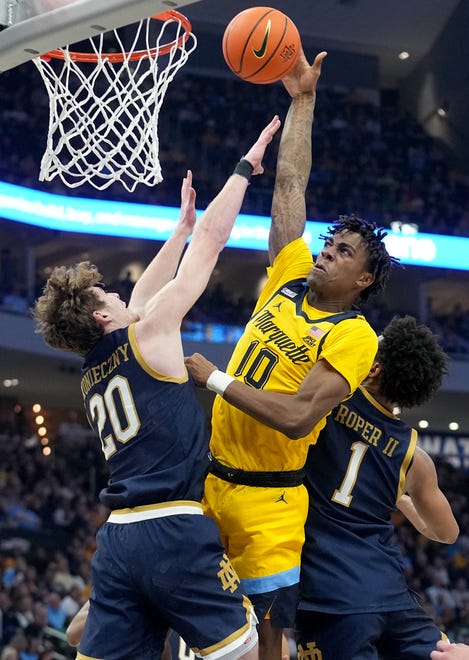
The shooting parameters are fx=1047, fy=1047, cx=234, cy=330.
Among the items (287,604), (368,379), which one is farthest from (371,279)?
(287,604)

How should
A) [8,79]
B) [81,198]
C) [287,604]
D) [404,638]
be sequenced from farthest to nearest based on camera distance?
[8,79], [81,198], [404,638], [287,604]

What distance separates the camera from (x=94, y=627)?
13.0 feet

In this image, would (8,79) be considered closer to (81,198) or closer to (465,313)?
(81,198)

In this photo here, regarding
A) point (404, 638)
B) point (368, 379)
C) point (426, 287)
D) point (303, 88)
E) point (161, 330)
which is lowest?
point (426, 287)

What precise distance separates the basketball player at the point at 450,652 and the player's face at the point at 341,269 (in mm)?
1532

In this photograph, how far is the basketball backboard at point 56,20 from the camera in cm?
390

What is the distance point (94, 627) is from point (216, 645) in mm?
474

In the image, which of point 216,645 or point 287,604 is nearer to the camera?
point 216,645

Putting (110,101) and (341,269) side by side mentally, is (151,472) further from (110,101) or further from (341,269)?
(110,101)

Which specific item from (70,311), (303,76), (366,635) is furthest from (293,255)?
(366,635)

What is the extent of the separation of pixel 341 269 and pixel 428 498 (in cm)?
114

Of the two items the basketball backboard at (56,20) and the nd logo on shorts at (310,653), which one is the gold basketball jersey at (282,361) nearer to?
the nd logo on shorts at (310,653)

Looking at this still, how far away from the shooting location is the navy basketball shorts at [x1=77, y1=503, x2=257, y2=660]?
387 centimetres

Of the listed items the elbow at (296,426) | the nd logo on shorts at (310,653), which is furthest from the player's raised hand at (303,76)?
the nd logo on shorts at (310,653)
